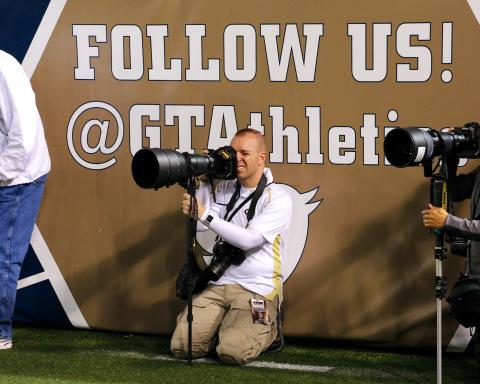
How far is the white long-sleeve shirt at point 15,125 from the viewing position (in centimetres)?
502

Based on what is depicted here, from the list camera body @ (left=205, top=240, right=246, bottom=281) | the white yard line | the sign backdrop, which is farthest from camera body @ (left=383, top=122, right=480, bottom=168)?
the white yard line

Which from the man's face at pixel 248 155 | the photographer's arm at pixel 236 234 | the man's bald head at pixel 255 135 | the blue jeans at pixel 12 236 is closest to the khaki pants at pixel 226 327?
the photographer's arm at pixel 236 234

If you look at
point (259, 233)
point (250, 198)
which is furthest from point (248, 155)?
point (259, 233)

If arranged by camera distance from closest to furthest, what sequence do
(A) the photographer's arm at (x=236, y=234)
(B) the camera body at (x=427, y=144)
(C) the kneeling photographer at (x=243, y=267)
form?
(B) the camera body at (x=427, y=144)
(A) the photographer's arm at (x=236, y=234)
(C) the kneeling photographer at (x=243, y=267)

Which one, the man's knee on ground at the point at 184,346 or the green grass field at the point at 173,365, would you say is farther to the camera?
the man's knee on ground at the point at 184,346

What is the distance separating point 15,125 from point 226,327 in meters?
1.40

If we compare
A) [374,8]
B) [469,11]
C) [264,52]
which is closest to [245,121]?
[264,52]

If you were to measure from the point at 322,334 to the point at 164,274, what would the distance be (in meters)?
0.87

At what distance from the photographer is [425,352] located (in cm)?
511

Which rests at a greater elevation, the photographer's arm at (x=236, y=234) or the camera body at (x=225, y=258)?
the photographer's arm at (x=236, y=234)

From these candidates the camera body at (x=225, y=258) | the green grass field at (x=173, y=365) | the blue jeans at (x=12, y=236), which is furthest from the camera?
the blue jeans at (x=12, y=236)

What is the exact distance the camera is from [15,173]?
16.6ft

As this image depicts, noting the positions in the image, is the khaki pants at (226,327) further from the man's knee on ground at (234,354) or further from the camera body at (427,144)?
the camera body at (427,144)

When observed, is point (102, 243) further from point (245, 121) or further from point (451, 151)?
point (451, 151)
